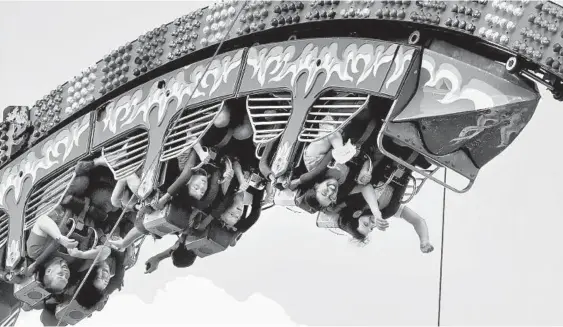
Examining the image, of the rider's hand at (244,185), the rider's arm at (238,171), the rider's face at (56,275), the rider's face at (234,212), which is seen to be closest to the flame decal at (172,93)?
the rider's arm at (238,171)

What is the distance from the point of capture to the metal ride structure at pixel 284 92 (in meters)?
8.87

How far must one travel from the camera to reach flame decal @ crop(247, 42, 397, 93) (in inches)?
368

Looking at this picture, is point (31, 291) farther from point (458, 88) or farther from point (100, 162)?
point (458, 88)

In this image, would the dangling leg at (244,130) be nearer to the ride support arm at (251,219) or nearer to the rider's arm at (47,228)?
the ride support arm at (251,219)

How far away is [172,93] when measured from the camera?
1064 cm

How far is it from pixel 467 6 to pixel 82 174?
3425 mm

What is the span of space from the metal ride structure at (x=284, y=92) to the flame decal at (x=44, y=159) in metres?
0.01

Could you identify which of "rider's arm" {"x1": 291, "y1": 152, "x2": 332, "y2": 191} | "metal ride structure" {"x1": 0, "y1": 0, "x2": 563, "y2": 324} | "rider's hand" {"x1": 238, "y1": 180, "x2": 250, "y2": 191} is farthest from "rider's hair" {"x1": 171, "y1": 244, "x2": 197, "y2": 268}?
"rider's arm" {"x1": 291, "y1": 152, "x2": 332, "y2": 191}

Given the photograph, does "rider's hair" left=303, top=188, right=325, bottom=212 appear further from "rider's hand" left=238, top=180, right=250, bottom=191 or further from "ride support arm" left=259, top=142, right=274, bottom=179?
"rider's hand" left=238, top=180, right=250, bottom=191

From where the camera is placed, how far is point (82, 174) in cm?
1118

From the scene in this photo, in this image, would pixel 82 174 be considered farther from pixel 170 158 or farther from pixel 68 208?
pixel 170 158

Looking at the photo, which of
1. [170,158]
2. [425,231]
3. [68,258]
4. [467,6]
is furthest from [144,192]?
[467,6]

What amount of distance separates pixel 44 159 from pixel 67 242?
82cm

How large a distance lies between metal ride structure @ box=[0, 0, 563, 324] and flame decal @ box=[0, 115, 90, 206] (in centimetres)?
1
